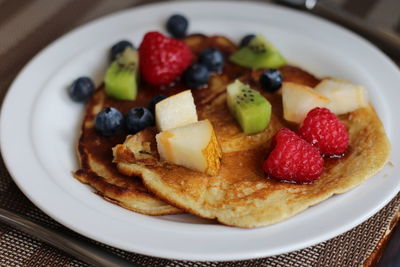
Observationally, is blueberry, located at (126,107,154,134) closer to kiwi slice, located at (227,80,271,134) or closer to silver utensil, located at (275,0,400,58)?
kiwi slice, located at (227,80,271,134)

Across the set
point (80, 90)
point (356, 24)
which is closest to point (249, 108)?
point (80, 90)

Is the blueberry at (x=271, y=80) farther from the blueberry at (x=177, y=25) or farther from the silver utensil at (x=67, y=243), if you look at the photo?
the silver utensil at (x=67, y=243)

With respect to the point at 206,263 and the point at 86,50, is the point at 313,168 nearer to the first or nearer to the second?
the point at 206,263

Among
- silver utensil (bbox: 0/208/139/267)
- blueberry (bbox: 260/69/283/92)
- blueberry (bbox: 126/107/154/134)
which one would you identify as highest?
blueberry (bbox: 260/69/283/92)

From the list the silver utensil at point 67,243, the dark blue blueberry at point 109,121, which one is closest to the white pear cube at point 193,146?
the dark blue blueberry at point 109,121

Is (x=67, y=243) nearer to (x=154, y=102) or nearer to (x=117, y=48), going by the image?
(x=154, y=102)

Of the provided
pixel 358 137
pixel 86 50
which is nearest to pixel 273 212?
pixel 358 137

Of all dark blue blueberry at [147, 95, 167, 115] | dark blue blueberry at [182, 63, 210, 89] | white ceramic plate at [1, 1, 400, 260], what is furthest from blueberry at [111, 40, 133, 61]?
dark blue blueberry at [147, 95, 167, 115]
